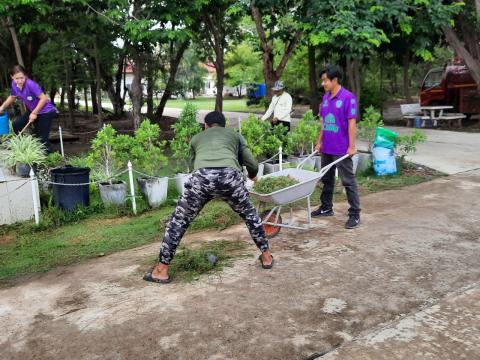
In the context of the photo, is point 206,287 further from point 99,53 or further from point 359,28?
point 99,53

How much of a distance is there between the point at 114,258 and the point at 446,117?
13452mm

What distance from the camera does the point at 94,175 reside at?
6.87 meters

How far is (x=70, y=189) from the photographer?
643 cm

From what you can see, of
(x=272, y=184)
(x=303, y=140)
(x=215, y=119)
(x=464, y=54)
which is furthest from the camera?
(x=464, y=54)

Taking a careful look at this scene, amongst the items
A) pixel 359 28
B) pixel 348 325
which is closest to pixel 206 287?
pixel 348 325

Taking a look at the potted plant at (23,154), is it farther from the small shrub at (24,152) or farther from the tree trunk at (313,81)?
the tree trunk at (313,81)

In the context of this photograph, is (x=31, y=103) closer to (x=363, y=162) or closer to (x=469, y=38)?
(x=363, y=162)

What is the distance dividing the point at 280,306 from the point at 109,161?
3.91 meters

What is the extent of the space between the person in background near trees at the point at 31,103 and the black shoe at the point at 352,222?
4633 millimetres

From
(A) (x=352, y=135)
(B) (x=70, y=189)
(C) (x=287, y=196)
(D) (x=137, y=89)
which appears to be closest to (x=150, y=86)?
(D) (x=137, y=89)

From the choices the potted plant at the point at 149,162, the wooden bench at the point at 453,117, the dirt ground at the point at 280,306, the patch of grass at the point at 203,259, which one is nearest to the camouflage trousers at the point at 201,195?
the patch of grass at the point at 203,259

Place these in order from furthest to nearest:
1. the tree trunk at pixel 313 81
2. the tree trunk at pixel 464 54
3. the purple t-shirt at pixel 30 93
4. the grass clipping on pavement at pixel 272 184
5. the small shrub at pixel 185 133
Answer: the tree trunk at pixel 313 81
the tree trunk at pixel 464 54
the purple t-shirt at pixel 30 93
the small shrub at pixel 185 133
the grass clipping on pavement at pixel 272 184

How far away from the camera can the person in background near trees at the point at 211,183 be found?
4.11m

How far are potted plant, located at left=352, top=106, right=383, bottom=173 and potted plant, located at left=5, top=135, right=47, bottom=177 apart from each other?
4946 mm
